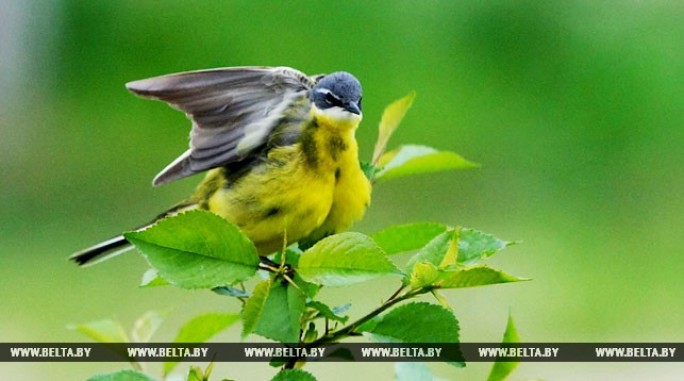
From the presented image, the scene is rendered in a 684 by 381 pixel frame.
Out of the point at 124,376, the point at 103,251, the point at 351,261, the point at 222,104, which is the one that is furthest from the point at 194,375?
the point at 103,251

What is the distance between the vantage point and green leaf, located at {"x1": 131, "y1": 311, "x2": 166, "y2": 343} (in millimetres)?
1278

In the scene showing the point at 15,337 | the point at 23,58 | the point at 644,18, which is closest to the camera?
the point at 15,337

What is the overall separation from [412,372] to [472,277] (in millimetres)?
134

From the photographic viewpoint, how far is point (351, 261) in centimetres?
100

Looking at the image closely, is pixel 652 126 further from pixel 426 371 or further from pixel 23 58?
pixel 426 371

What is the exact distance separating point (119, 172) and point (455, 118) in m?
1.88

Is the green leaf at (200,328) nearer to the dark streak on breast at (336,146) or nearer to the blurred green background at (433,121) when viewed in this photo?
the dark streak on breast at (336,146)

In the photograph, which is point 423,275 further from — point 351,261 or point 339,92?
point 339,92

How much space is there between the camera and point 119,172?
641cm

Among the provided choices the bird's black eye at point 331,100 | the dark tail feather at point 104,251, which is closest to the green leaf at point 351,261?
the bird's black eye at point 331,100

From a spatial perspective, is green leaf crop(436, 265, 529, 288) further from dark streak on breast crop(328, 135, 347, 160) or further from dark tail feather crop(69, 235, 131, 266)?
dark tail feather crop(69, 235, 131, 266)

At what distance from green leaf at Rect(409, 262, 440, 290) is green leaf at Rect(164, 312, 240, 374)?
30 cm

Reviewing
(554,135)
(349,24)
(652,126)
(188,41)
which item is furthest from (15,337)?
(652,126)

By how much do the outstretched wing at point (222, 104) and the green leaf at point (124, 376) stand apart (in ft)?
2.25
